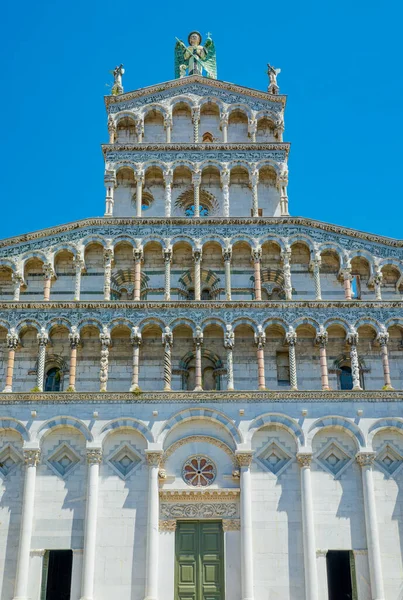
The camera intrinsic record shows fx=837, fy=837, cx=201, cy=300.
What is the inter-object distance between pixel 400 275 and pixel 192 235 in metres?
6.37

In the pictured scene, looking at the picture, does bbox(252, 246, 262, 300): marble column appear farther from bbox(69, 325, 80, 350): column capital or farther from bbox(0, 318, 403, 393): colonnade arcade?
bbox(69, 325, 80, 350): column capital

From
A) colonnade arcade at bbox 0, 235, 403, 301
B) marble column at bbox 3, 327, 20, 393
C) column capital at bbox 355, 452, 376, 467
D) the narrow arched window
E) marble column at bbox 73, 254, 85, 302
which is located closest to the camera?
column capital at bbox 355, 452, 376, 467

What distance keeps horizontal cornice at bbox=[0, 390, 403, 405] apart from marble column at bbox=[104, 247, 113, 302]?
10.1ft

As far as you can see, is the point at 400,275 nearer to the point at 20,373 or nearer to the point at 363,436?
the point at 363,436

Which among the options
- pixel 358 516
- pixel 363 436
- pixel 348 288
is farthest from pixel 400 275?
pixel 358 516

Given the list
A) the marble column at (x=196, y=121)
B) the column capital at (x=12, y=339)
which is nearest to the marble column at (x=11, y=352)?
the column capital at (x=12, y=339)

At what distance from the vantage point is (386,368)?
2338cm

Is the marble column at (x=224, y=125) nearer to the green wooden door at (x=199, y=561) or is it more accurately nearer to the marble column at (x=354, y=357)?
the marble column at (x=354, y=357)

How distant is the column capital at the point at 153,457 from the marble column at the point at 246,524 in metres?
2.09

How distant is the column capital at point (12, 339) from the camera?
77.0ft

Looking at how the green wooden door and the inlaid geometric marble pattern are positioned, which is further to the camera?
the inlaid geometric marble pattern

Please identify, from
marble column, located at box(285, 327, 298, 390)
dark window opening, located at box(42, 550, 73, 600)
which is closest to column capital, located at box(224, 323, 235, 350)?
marble column, located at box(285, 327, 298, 390)

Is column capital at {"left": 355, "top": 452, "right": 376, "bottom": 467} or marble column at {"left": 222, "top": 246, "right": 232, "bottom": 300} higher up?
marble column at {"left": 222, "top": 246, "right": 232, "bottom": 300}

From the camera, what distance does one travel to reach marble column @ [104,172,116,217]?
26.4m
